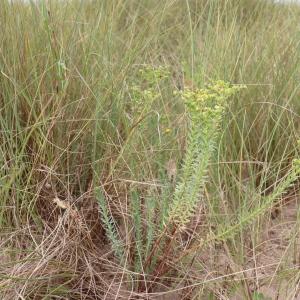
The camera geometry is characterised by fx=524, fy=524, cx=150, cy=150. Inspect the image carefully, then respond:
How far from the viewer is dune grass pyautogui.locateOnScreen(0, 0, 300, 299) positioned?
4.42 feet

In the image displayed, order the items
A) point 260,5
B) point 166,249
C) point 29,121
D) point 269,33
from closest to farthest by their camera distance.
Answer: point 166,249, point 29,121, point 269,33, point 260,5

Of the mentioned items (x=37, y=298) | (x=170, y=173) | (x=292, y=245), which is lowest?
(x=37, y=298)

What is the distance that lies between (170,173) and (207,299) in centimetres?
37

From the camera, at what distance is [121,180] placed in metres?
1.48

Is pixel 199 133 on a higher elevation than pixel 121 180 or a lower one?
higher

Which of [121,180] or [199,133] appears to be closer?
[199,133]

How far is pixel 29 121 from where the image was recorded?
1.64 meters

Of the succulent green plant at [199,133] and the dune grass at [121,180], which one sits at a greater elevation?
the succulent green plant at [199,133]

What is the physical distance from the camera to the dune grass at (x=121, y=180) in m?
1.35

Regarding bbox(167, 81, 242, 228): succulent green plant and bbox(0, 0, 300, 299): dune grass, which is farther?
bbox(0, 0, 300, 299): dune grass

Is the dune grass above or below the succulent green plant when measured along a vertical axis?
below

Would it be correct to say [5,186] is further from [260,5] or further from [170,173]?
[260,5]

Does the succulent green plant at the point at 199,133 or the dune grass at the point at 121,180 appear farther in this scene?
the dune grass at the point at 121,180

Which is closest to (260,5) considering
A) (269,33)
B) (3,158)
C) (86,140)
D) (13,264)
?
(269,33)
